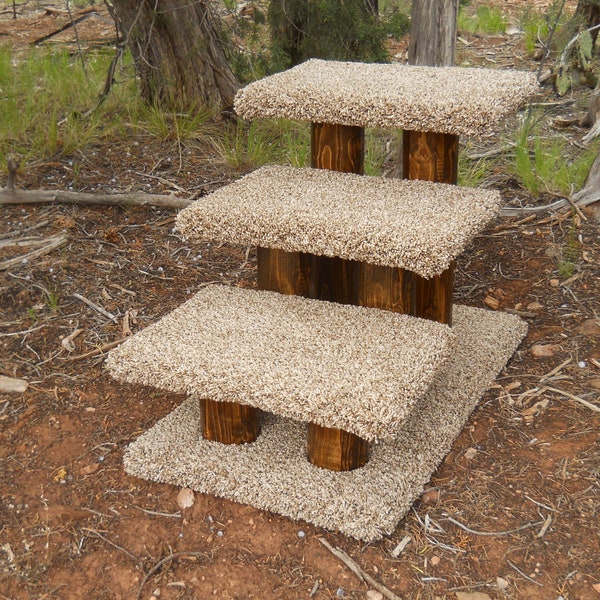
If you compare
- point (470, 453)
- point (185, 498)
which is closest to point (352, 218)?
point (470, 453)

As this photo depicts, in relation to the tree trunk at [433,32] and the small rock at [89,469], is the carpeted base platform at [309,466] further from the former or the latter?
the tree trunk at [433,32]

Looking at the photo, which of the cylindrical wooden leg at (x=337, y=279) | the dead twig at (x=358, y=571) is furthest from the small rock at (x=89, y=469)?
the cylindrical wooden leg at (x=337, y=279)

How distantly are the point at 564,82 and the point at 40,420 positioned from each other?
3.50 meters

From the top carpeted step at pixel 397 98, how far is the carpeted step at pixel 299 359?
1.99 ft

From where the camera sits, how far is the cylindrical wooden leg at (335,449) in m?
2.33

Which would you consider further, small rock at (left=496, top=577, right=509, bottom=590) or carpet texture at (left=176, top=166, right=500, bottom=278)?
carpet texture at (left=176, top=166, right=500, bottom=278)

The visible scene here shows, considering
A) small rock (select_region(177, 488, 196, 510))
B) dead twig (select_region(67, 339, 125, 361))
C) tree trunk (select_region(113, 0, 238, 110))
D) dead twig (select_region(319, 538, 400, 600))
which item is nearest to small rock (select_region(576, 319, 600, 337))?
dead twig (select_region(319, 538, 400, 600))

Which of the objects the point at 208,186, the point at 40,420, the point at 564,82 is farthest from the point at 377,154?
the point at 40,420

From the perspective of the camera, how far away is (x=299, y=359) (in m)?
2.27

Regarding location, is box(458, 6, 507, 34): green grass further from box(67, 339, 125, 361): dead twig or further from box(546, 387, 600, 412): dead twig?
box(67, 339, 125, 361): dead twig

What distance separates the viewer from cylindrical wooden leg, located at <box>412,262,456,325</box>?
282 centimetres

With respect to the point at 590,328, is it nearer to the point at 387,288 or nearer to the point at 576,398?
the point at 576,398

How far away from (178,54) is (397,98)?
2.21 metres

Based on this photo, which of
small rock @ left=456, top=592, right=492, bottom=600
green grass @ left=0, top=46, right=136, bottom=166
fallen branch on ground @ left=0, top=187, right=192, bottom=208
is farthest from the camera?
green grass @ left=0, top=46, right=136, bottom=166
